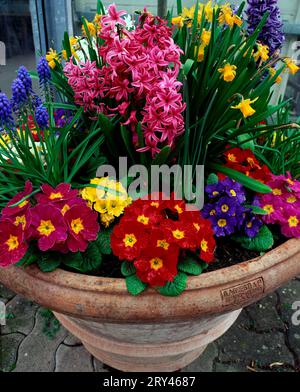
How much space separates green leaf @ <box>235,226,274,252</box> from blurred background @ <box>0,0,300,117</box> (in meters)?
1.64

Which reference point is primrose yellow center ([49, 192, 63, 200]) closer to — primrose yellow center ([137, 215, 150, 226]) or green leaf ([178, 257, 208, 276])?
primrose yellow center ([137, 215, 150, 226])

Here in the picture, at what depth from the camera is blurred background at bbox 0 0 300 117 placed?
83.9 inches

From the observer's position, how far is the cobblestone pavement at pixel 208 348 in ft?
4.57

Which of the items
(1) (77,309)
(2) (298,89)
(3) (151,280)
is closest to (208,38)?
(3) (151,280)

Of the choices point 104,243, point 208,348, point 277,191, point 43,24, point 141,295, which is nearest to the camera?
point 141,295

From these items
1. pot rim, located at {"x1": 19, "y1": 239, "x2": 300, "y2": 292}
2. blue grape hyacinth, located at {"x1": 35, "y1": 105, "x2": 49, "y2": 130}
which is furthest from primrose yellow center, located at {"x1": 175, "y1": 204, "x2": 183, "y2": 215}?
blue grape hyacinth, located at {"x1": 35, "y1": 105, "x2": 49, "y2": 130}

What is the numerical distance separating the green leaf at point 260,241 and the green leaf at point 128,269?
12.7 inches

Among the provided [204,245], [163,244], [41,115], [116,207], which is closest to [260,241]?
[204,245]

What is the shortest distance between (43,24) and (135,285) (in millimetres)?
1898

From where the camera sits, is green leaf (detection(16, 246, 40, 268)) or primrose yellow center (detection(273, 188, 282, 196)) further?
primrose yellow center (detection(273, 188, 282, 196))

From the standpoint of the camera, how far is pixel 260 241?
992mm

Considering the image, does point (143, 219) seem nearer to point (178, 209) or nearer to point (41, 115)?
point (178, 209)

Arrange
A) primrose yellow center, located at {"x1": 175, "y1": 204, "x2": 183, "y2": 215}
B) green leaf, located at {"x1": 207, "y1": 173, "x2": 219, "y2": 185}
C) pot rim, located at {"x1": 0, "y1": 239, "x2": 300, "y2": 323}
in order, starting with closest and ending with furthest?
1. pot rim, located at {"x1": 0, "y1": 239, "x2": 300, "y2": 323}
2. primrose yellow center, located at {"x1": 175, "y1": 204, "x2": 183, "y2": 215}
3. green leaf, located at {"x1": 207, "y1": 173, "x2": 219, "y2": 185}
